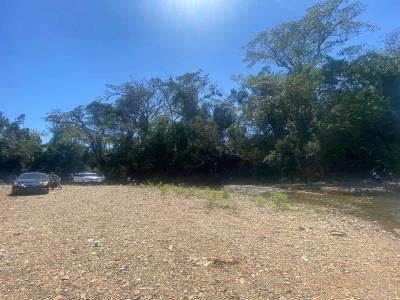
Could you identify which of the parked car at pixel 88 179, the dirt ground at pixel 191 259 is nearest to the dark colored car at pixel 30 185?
the dirt ground at pixel 191 259

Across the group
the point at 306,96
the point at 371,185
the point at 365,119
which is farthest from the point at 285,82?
the point at 371,185

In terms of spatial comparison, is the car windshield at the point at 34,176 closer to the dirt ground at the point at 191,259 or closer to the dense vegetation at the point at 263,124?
the dirt ground at the point at 191,259

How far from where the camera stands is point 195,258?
6766mm

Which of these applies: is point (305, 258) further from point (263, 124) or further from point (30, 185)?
point (263, 124)

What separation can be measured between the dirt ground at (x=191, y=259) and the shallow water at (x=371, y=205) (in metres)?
2.94

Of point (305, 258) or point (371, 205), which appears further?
point (371, 205)

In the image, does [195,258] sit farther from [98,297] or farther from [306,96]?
[306,96]

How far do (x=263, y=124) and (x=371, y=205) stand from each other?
20654mm

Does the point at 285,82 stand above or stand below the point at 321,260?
above

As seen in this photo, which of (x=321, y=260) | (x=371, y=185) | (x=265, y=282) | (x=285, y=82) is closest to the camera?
(x=265, y=282)

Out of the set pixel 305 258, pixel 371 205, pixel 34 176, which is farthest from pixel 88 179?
pixel 305 258

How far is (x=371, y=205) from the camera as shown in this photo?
1761 cm

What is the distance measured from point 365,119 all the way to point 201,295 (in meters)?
28.5

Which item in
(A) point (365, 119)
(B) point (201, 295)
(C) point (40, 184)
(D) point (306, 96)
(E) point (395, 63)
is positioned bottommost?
(B) point (201, 295)
